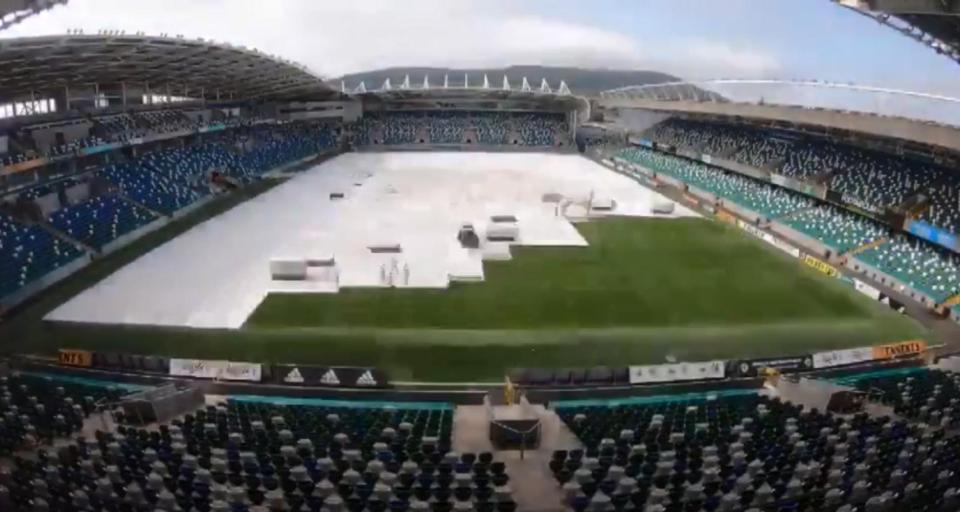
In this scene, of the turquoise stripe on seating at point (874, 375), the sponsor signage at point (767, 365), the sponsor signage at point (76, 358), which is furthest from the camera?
the sponsor signage at point (767, 365)

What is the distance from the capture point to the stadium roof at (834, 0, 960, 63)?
24698 mm

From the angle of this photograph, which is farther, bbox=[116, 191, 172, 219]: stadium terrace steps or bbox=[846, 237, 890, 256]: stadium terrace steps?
bbox=[116, 191, 172, 219]: stadium terrace steps

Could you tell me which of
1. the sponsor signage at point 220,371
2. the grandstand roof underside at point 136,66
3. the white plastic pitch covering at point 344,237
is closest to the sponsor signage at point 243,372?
the sponsor signage at point 220,371

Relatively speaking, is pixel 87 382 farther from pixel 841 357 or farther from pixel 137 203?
pixel 137 203

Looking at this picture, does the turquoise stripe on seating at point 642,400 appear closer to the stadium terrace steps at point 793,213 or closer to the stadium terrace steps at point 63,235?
A: the stadium terrace steps at point 63,235

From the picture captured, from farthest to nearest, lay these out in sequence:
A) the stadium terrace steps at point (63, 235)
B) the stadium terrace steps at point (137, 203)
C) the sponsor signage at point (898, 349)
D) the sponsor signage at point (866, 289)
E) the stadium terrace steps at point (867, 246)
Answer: the stadium terrace steps at point (137, 203) → the stadium terrace steps at point (867, 246) → the stadium terrace steps at point (63, 235) → the sponsor signage at point (866, 289) → the sponsor signage at point (898, 349)

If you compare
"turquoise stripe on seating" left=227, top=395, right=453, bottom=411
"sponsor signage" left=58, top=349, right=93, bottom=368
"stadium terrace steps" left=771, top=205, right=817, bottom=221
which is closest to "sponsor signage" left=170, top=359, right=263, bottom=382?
"turquoise stripe on seating" left=227, top=395, right=453, bottom=411

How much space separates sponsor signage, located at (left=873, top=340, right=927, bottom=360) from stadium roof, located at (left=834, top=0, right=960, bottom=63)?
1175cm

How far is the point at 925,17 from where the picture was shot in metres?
27.4

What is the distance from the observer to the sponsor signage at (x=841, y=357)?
24953 millimetres

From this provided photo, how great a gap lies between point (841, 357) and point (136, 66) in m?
44.2

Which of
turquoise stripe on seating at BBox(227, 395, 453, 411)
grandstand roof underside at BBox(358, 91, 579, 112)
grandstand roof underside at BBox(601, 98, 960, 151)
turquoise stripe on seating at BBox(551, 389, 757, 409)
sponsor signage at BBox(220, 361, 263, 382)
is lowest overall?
turquoise stripe on seating at BBox(551, 389, 757, 409)

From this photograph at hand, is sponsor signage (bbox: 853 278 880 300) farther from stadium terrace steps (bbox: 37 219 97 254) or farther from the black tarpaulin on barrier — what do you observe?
stadium terrace steps (bbox: 37 219 97 254)

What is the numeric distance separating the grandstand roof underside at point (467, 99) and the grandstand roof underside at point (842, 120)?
27078 mm
